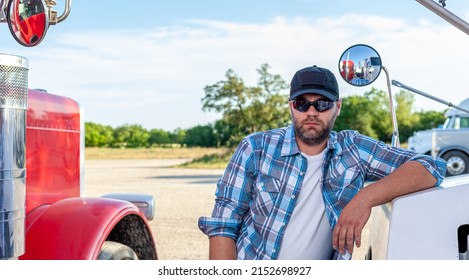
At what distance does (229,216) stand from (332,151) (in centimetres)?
47

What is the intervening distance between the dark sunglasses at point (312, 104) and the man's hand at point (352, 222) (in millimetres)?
411

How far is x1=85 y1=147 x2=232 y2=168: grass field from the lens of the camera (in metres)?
28.7

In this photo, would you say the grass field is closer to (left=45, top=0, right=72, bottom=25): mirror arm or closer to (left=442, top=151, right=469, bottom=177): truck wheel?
(left=442, top=151, right=469, bottom=177): truck wheel

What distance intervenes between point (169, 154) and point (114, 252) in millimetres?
34202

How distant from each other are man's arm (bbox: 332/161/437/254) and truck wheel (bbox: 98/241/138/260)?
1.60 m

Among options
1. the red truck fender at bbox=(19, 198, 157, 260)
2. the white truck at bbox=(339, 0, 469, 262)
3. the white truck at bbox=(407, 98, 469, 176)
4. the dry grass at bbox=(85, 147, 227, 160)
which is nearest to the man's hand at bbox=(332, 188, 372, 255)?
the white truck at bbox=(339, 0, 469, 262)

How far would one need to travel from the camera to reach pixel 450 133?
1414 cm

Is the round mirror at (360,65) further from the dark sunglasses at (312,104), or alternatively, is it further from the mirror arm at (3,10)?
the mirror arm at (3,10)

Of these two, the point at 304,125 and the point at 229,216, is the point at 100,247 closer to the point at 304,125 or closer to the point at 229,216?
the point at 229,216

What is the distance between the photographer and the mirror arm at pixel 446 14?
1833mm

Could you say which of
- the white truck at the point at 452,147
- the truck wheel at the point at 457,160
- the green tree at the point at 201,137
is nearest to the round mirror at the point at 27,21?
the white truck at the point at 452,147

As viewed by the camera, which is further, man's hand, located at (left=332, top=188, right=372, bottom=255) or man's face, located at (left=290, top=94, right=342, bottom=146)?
man's face, located at (left=290, top=94, right=342, bottom=146)

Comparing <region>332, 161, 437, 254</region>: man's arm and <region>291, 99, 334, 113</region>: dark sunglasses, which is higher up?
<region>291, 99, 334, 113</region>: dark sunglasses

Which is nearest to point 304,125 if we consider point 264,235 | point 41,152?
point 264,235
